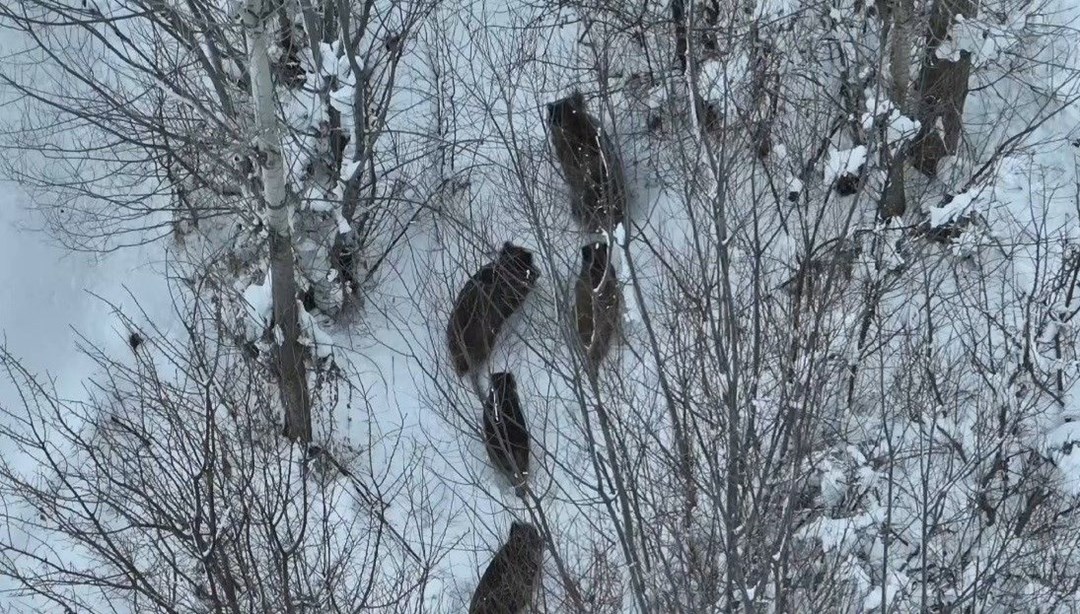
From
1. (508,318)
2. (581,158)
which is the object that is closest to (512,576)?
(508,318)

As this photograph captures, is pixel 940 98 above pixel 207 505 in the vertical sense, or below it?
above

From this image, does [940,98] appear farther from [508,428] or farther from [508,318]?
[508,428]

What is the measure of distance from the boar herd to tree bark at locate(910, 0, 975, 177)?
2.68 meters

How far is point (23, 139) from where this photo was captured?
12.7m

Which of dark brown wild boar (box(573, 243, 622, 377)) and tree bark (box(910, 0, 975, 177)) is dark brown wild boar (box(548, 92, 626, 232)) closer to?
dark brown wild boar (box(573, 243, 622, 377))

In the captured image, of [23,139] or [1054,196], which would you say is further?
[23,139]

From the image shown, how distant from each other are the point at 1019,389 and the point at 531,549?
3915 mm

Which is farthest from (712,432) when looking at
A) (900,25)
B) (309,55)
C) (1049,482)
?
(309,55)

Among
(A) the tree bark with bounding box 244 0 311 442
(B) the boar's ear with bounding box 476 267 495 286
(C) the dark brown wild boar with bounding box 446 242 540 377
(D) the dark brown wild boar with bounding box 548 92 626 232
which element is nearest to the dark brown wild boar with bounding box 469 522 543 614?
(C) the dark brown wild boar with bounding box 446 242 540 377

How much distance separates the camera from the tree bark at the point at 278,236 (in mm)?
9375

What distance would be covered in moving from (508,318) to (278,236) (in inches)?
76.9

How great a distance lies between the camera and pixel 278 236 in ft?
34.1

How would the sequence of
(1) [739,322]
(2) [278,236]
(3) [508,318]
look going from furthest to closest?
(3) [508,318]
(2) [278,236]
(1) [739,322]

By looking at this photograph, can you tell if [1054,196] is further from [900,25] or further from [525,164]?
[525,164]
